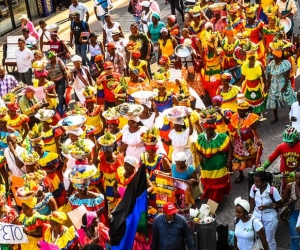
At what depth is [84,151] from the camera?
10.7 metres

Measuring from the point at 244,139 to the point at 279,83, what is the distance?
2729 mm

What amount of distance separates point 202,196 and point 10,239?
143 inches

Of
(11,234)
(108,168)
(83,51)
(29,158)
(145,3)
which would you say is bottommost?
(83,51)

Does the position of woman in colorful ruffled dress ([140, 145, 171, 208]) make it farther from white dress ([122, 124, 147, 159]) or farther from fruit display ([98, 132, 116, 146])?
white dress ([122, 124, 147, 159])

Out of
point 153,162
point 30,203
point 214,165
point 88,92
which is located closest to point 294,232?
point 214,165

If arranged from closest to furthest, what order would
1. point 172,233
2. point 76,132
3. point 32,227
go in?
point 172,233, point 32,227, point 76,132

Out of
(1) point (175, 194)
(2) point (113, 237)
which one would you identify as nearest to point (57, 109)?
(1) point (175, 194)

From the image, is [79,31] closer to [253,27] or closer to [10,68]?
[10,68]

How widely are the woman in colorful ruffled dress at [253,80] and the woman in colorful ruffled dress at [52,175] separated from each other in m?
4.65

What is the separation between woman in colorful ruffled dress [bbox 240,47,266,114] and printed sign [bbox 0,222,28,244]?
21.6 ft

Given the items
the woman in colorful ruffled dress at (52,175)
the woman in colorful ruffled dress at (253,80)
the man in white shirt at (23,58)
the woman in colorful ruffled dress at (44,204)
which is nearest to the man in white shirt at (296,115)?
the woman in colorful ruffled dress at (253,80)

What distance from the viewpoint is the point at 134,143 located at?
446 inches

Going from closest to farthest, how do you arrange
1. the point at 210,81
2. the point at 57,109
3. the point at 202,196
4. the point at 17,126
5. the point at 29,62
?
the point at 202,196, the point at 17,126, the point at 57,109, the point at 210,81, the point at 29,62

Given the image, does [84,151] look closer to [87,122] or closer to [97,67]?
[87,122]
